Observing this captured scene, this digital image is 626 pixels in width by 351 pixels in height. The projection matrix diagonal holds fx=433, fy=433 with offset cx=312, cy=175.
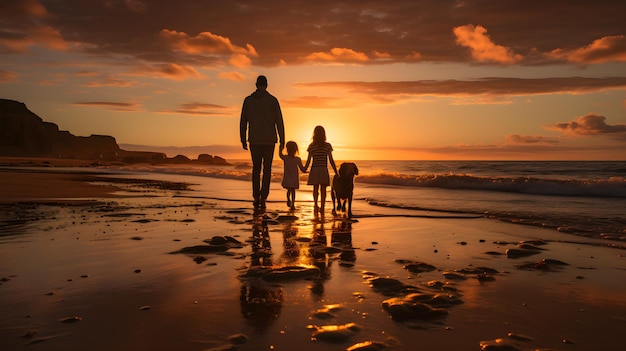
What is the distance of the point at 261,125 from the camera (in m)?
11.7

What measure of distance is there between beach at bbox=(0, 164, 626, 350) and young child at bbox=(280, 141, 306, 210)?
479 cm

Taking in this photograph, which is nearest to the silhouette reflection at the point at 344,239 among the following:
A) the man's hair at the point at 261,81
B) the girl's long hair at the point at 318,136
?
the girl's long hair at the point at 318,136

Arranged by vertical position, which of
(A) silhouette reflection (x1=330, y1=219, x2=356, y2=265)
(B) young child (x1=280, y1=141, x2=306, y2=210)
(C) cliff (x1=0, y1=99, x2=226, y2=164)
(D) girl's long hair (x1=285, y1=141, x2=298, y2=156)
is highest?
(C) cliff (x1=0, y1=99, x2=226, y2=164)

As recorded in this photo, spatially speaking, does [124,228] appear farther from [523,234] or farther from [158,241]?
[523,234]

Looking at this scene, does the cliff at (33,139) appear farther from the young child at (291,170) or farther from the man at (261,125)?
the man at (261,125)

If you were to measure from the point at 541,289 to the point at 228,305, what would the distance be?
2.96 m

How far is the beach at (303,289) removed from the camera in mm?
2883

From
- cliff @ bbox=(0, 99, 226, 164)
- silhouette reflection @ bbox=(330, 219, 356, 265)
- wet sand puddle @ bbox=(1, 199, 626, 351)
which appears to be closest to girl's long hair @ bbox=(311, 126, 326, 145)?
silhouette reflection @ bbox=(330, 219, 356, 265)

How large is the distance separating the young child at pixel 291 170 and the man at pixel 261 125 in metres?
0.68

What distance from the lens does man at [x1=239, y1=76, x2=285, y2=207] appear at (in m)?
11.7

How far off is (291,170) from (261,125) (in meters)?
1.90

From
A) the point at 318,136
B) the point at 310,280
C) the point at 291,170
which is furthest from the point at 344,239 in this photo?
the point at 291,170

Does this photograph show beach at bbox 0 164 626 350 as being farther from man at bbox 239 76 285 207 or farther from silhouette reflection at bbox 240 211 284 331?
man at bbox 239 76 285 207

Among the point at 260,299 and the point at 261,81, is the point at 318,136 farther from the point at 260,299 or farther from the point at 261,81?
the point at 260,299
